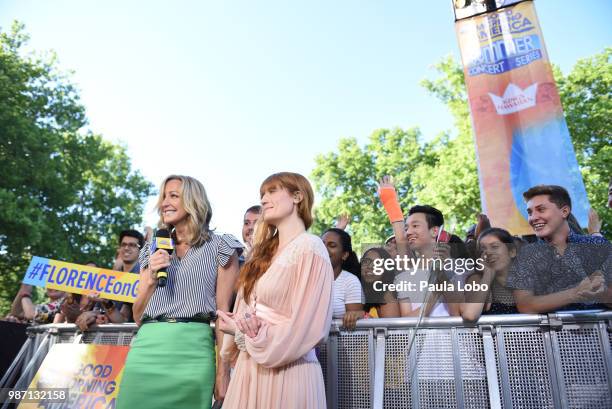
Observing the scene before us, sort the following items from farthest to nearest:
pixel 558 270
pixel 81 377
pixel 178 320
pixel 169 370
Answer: pixel 81 377
pixel 558 270
pixel 178 320
pixel 169 370

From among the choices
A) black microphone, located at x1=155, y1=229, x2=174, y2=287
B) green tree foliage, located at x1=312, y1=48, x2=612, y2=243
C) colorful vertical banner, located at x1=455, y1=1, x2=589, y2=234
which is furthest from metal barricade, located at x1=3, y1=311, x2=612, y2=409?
green tree foliage, located at x1=312, y1=48, x2=612, y2=243

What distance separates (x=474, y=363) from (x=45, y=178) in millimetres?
17432

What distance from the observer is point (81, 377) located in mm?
3957

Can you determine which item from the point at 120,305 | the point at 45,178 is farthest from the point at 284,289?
the point at 45,178

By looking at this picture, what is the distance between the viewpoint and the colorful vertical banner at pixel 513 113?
6770 mm

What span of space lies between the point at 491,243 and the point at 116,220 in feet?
67.7

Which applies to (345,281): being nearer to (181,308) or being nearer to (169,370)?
(181,308)

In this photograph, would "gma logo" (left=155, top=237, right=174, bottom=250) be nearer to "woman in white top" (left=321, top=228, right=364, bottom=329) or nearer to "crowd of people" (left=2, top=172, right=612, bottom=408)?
"crowd of people" (left=2, top=172, right=612, bottom=408)

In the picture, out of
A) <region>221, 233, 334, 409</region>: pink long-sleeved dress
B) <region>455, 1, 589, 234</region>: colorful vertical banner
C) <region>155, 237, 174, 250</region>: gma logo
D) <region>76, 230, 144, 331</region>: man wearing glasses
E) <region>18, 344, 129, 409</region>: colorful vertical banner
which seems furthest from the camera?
<region>455, 1, 589, 234</region>: colorful vertical banner

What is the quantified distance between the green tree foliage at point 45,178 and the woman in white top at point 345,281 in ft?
45.2

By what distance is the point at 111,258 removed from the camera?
782 inches

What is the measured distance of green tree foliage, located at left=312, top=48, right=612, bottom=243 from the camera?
16.4 meters

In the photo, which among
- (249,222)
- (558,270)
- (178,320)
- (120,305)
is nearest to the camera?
(178,320)

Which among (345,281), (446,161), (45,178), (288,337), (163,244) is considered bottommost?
(288,337)
